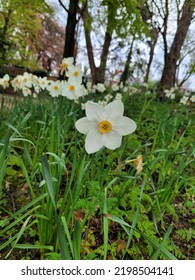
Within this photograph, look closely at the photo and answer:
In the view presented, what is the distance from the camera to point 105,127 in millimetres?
847

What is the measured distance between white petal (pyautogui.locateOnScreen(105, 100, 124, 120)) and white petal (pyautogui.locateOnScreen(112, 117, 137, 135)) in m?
0.02

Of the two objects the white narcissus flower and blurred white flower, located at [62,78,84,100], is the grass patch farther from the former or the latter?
blurred white flower, located at [62,78,84,100]

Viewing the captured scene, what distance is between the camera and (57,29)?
17.9 m

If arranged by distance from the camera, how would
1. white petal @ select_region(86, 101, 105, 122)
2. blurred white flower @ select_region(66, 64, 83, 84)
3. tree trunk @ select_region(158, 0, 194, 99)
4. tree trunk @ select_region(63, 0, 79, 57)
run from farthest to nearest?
tree trunk @ select_region(158, 0, 194, 99)
tree trunk @ select_region(63, 0, 79, 57)
blurred white flower @ select_region(66, 64, 83, 84)
white petal @ select_region(86, 101, 105, 122)

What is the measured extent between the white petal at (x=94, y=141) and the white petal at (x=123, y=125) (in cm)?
6

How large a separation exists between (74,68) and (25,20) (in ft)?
33.5

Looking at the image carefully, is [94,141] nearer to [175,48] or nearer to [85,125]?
[85,125]

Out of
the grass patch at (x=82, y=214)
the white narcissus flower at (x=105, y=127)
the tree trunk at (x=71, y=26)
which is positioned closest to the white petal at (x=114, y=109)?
the white narcissus flower at (x=105, y=127)

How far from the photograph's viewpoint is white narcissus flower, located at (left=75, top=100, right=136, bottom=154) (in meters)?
0.83

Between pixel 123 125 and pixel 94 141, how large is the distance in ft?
0.37

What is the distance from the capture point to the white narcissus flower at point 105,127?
0.83 meters

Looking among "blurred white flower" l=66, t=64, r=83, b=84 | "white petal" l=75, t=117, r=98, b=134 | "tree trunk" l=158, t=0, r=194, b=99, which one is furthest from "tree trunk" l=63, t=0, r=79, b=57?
"white petal" l=75, t=117, r=98, b=134

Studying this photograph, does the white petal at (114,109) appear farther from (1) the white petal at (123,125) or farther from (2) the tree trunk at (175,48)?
(2) the tree trunk at (175,48)
